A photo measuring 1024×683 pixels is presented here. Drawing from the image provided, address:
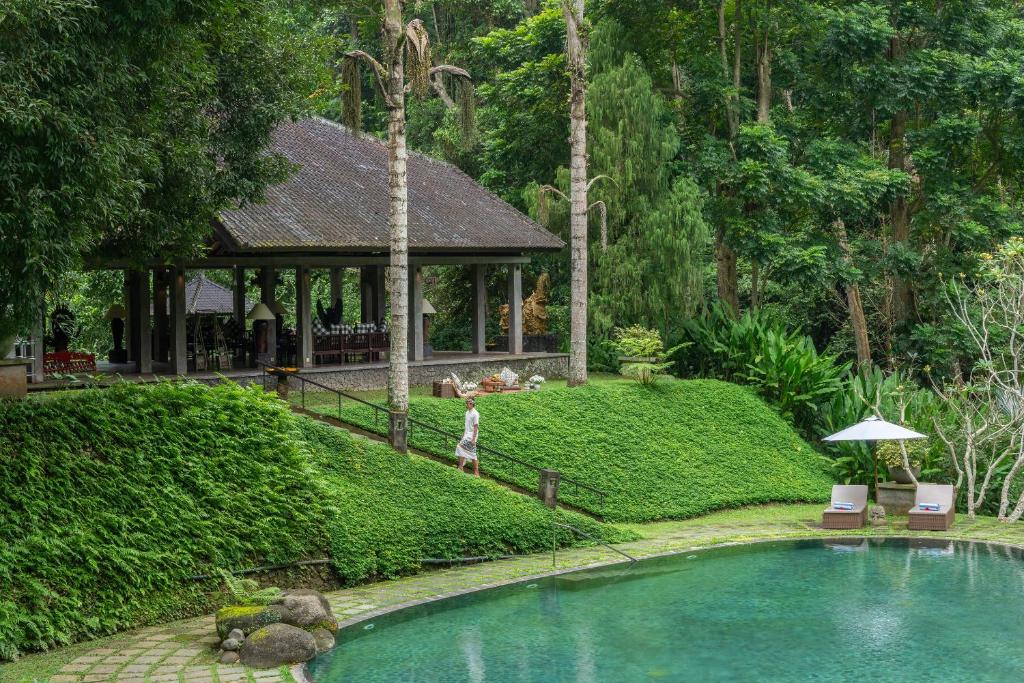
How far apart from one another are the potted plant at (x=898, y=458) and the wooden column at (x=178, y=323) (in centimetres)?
1346

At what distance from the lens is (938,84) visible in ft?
102

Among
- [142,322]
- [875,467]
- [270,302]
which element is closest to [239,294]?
[270,302]

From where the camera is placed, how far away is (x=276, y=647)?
13023 millimetres

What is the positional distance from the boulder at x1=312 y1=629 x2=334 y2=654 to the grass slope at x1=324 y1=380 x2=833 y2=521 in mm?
7441

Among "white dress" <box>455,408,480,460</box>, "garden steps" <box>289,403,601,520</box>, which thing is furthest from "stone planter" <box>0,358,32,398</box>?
"white dress" <box>455,408,480,460</box>

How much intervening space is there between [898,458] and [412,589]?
1104 cm

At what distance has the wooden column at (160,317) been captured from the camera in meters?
26.5

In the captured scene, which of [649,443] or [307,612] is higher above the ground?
[649,443]

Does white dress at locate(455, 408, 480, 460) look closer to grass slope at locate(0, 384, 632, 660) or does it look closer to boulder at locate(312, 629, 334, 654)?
grass slope at locate(0, 384, 632, 660)

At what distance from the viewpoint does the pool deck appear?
1241 cm

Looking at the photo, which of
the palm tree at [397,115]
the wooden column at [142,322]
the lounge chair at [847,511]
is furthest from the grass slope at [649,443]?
the wooden column at [142,322]

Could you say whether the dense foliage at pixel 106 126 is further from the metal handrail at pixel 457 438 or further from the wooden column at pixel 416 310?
the wooden column at pixel 416 310

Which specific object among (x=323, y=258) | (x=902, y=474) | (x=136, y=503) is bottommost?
(x=902, y=474)

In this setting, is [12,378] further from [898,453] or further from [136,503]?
[898,453]
